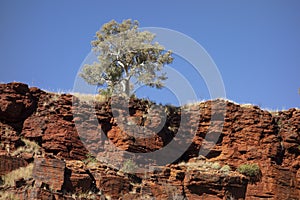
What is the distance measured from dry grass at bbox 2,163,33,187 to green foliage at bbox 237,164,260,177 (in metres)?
11.3

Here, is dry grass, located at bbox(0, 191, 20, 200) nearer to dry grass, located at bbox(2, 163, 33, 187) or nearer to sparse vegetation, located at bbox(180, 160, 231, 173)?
dry grass, located at bbox(2, 163, 33, 187)

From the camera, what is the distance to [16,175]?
2306 centimetres

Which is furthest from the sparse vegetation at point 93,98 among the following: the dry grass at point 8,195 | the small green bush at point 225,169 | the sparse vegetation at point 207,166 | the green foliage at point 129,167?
the dry grass at point 8,195

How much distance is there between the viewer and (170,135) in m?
29.3

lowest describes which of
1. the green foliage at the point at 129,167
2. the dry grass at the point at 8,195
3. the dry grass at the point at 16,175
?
the dry grass at the point at 8,195

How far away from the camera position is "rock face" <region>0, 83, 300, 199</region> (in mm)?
24859

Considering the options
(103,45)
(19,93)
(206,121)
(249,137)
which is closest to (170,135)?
(206,121)

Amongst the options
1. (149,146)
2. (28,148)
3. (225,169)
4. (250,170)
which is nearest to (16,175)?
(28,148)

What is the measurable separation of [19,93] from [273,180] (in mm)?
14160

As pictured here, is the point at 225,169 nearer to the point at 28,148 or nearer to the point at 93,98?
the point at 93,98

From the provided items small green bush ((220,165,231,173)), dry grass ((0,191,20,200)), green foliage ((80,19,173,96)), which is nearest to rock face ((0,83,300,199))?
small green bush ((220,165,231,173))

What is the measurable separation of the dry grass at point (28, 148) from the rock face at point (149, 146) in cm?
24

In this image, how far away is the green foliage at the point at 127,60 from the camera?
3766 cm

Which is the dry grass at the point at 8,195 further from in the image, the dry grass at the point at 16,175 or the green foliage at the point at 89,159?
the green foliage at the point at 89,159
